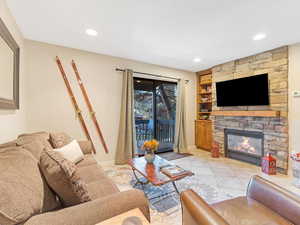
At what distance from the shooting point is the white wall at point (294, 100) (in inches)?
106

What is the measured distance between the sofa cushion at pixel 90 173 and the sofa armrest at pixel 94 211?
762mm

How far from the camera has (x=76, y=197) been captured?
0.96 metres

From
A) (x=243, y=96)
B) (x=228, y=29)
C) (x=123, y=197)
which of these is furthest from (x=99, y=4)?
(x=243, y=96)

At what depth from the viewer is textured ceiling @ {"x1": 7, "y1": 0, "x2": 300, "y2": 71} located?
175 centimetres

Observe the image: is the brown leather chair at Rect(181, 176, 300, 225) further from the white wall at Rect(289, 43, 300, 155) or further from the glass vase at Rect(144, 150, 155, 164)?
the white wall at Rect(289, 43, 300, 155)

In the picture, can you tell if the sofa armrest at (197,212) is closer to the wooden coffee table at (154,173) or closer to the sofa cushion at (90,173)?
the wooden coffee table at (154,173)

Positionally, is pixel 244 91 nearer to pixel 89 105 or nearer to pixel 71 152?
pixel 89 105

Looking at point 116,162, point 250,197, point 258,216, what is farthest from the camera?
point 116,162

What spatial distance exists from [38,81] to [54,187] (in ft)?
7.93

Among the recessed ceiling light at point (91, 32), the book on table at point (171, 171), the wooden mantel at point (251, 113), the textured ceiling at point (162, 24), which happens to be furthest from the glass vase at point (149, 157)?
the wooden mantel at point (251, 113)

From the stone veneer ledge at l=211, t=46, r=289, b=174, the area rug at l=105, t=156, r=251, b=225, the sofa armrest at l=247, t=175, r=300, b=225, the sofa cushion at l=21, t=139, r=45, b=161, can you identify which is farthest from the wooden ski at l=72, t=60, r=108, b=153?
the stone veneer ledge at l=211, t=46, r=289, b=174

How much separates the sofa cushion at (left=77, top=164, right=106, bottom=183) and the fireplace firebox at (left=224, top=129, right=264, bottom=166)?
126 inches

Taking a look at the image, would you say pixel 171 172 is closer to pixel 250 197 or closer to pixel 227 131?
pixel 250 197

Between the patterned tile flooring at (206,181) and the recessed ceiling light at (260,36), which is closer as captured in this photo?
the patterned tile flooring at (206,181)
